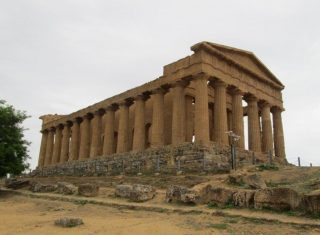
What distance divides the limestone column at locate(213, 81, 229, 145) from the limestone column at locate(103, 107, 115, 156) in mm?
14322

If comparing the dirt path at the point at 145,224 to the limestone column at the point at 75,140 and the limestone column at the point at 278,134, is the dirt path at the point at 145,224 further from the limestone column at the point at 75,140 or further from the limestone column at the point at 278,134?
the limestone column at the point at 75,140

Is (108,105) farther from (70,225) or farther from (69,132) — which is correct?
(70,225)

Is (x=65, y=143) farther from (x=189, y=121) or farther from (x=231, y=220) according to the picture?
(x=231, y=220)

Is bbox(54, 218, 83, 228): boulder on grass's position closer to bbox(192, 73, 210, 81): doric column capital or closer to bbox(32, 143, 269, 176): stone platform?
bbox(32, 143, 269, 176): stone platform

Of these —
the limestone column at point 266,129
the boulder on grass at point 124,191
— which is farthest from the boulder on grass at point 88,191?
the limestone column at point 266,129

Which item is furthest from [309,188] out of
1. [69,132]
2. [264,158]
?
[69,132]

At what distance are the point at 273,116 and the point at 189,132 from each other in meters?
11.9

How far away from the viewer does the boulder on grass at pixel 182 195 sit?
1599cm

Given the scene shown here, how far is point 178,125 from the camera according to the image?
33.7 metres

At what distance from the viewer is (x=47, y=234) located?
11781 millimetres

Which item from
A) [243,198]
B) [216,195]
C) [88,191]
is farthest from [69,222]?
[88,191]

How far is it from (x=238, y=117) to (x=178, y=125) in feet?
21.1

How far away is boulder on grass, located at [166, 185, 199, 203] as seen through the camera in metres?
16.0

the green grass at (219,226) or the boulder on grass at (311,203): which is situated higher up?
the boulder on grass at (311,203)
